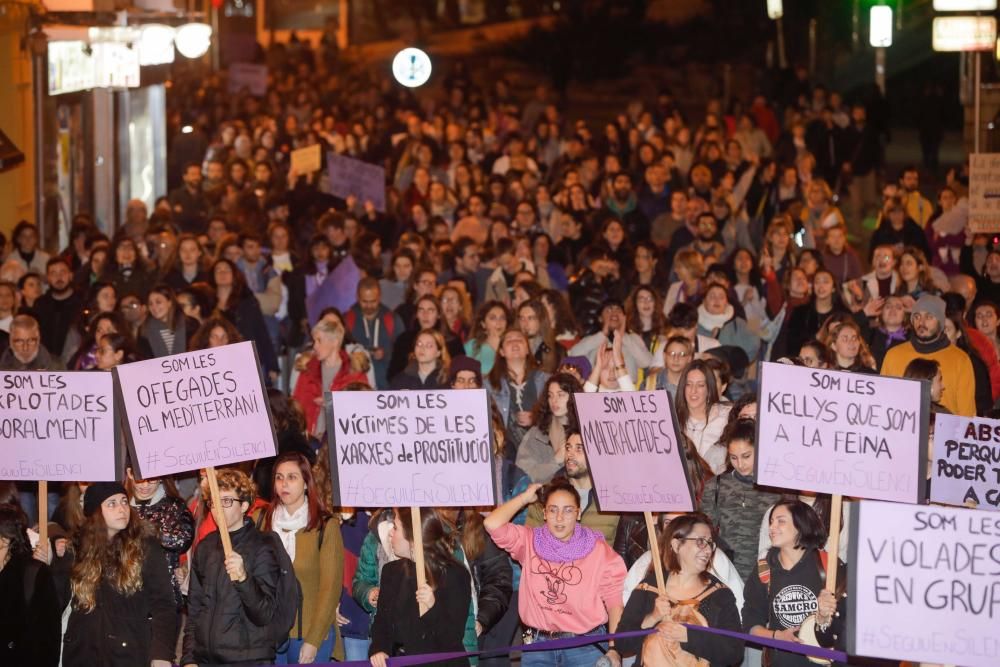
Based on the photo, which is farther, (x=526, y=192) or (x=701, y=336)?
(x=526, y=192)

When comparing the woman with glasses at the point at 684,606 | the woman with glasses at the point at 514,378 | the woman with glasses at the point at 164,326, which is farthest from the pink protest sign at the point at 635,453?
the woman with glasses at the point at 164,326

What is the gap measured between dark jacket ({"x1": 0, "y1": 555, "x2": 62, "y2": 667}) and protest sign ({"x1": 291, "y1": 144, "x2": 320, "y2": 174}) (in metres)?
14.3

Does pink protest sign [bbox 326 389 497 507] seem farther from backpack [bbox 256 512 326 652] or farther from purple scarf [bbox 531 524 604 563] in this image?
backpack [bbox 256 512 326 652]

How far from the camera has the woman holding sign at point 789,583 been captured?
779 cm

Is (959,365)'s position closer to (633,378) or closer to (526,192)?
(633,378)

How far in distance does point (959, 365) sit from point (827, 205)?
297 inches

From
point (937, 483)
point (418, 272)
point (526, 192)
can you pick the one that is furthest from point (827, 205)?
point (937, 483)

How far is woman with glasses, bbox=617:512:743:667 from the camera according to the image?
763 centimetres

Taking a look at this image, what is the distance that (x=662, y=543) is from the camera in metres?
7.95

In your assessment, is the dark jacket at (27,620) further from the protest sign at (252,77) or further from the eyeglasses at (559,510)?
the protest sign at (252,77)

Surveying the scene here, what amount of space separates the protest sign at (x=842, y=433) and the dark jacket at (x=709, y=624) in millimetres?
656

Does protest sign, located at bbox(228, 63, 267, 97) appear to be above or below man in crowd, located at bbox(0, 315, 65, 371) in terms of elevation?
above

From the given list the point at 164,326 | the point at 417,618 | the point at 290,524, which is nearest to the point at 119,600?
the point at 290,524

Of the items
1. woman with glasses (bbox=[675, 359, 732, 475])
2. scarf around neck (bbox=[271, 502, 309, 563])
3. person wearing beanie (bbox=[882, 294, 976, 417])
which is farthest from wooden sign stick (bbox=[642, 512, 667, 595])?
person wearing beanie (bbox=[882, 294, 976, 417])
